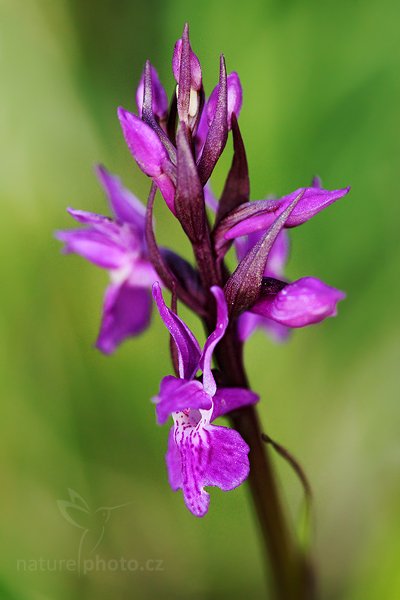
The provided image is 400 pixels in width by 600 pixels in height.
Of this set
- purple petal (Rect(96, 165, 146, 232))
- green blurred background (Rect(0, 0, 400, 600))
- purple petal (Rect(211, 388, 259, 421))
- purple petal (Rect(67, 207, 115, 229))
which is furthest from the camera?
green blurred background (Rect(0, 0, 400, 600))

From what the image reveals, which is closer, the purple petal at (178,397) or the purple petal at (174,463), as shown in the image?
the purple petal at (178,397)

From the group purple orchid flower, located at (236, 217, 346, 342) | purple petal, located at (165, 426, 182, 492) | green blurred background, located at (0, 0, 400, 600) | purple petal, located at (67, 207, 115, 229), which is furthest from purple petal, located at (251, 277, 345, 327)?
green blurred background, located at (0, 0, 400, 600)

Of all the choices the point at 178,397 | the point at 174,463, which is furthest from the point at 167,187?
the point at 174,463

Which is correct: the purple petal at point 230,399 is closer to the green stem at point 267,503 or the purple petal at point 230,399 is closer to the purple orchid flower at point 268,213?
the green stem at point 267,503

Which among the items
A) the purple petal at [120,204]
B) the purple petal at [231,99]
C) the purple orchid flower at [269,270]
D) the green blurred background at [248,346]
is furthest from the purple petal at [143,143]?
the green blurred background at [248,346]

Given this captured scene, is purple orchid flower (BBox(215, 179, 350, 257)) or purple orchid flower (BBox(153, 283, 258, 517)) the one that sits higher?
purple orchid flower (BBox(215, 179, 350, 257))

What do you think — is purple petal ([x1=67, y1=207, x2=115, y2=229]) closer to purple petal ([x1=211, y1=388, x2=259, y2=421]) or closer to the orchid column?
the orchid column

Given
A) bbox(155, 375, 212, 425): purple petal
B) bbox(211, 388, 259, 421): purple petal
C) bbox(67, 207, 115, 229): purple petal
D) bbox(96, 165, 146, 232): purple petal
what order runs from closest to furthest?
bbox(155, 375, 212, 425): purple petal → bbox(211, 388, 259, 421): purple petal → bbox(67, 207, 115, 229): purple petal → bbox(96, 165, 146, 232): purple petal
